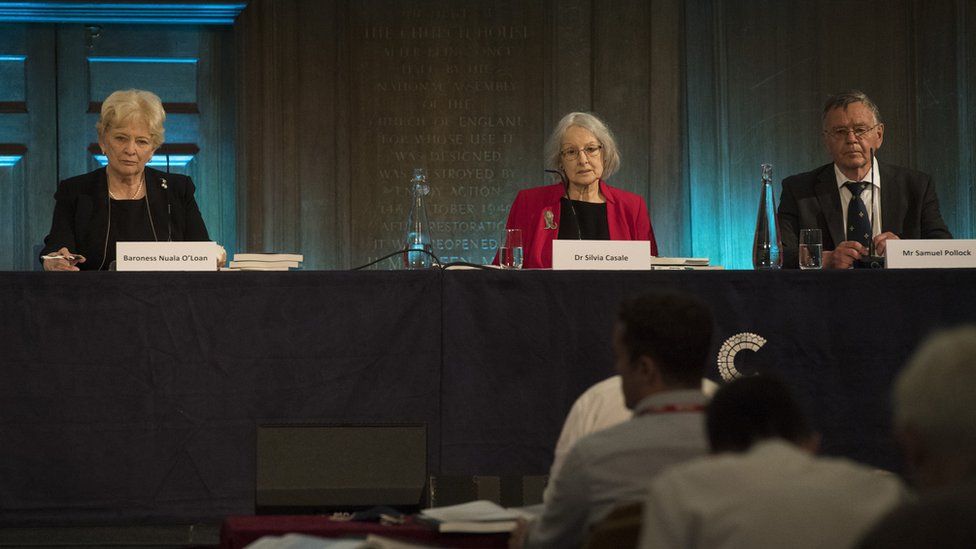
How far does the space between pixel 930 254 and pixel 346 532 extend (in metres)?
2.22

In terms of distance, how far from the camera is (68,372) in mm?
3494

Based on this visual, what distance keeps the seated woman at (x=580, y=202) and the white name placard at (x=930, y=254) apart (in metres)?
1.16

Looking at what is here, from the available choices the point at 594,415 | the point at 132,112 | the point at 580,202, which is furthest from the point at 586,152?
the point at 594,415

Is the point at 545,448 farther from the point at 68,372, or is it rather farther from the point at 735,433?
the point at 735,433

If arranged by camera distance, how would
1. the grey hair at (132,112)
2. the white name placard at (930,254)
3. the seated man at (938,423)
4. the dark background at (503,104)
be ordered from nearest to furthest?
the seated man at (938,423)
the white name placard at (930,254)
the grey hair at (132,112)
the dark background at (503,104)

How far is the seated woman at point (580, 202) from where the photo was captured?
477 cm

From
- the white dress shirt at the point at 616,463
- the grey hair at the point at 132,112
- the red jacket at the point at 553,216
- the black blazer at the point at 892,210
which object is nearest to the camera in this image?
the white dress shirt at the point at 616,463

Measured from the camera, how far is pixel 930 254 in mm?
3734

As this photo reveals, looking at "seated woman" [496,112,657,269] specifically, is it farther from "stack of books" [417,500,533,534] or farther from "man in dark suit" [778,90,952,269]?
"stack of books" [417,500,533,534]

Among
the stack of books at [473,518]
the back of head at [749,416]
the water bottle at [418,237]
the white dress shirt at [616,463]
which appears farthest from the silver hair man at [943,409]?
the water bottle at [418,237]

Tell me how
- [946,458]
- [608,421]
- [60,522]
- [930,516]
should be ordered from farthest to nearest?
[60,522]
[608,421]
[946,458]
[930,516]

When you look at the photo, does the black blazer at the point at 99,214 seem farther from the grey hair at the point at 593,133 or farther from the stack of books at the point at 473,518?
the stack of books at the point at 473,518

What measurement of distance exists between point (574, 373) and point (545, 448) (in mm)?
241

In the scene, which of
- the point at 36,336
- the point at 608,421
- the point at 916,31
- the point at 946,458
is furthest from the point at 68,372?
the point at 916,31
